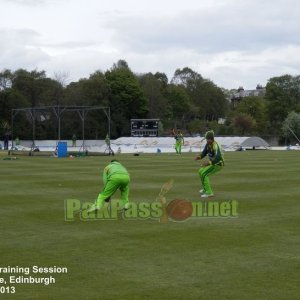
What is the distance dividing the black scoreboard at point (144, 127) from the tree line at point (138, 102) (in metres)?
11.6

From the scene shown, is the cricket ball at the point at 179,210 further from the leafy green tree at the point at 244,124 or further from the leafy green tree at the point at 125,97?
the leafy green tree at the point at 244,124

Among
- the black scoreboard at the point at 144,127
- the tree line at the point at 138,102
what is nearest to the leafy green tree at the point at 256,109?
the tree line at the point at 138,102

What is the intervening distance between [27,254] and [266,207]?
7.62 m

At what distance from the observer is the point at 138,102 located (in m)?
111

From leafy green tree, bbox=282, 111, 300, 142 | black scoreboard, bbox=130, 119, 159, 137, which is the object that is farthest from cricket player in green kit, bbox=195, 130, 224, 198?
leafy green tree, bbox=282, 111, 300, 142

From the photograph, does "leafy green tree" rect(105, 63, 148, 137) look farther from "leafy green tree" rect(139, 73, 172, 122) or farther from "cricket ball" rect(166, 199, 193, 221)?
"cricket ball" rect(166, 199, 193, 221)

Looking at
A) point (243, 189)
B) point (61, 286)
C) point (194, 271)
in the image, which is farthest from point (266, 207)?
point (61, 286)

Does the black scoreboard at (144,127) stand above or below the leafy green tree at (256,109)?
below

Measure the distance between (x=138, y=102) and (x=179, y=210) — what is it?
96.9 m

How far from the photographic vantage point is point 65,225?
41.2 feet

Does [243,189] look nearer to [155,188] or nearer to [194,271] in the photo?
[155,188]

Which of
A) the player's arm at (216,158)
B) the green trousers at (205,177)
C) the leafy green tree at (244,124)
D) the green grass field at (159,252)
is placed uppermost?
the leafy green tree at (244,124)

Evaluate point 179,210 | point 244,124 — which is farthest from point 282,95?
point 179,210

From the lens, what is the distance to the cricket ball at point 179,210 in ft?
44.8
